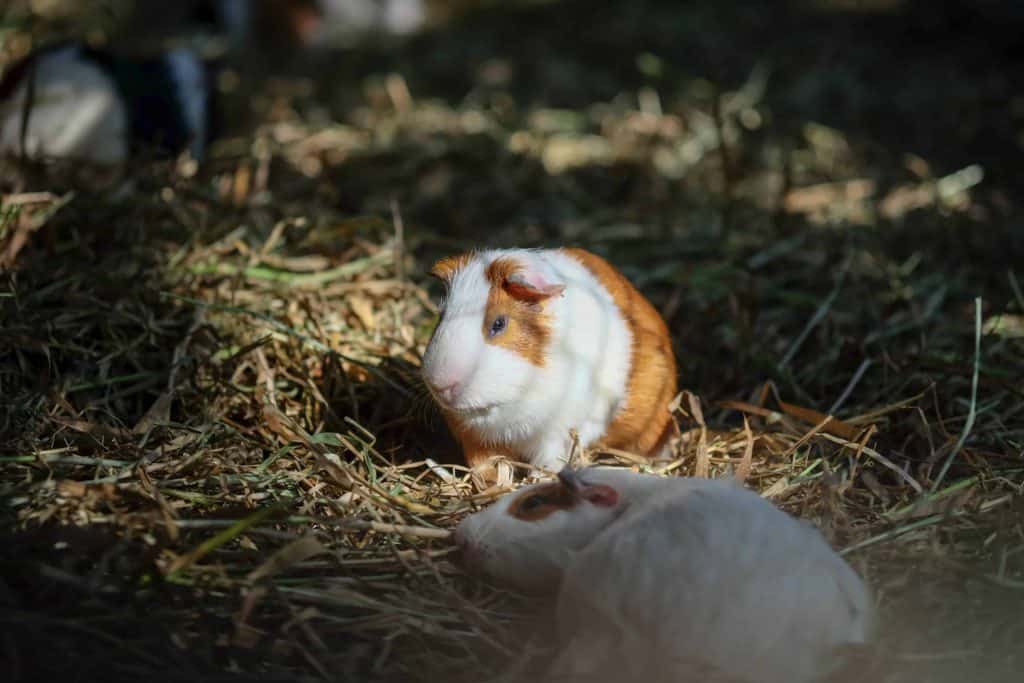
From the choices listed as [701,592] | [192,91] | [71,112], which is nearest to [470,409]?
[701,592]

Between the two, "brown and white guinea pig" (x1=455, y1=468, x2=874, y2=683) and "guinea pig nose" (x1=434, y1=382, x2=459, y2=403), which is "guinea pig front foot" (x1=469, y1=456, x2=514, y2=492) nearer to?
"guinea pig nose" (x1=434, y1=382, x2=459, y2=403)

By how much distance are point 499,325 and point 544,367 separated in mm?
162

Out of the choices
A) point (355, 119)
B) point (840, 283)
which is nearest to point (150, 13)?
point (355, 119)

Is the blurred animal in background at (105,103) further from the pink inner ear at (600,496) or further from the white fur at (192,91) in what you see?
the pink inner ear at (600,496)

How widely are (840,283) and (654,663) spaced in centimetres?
215

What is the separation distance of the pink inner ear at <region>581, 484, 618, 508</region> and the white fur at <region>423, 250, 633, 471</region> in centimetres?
36

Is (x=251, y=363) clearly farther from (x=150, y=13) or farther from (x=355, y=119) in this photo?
(x=150, y=13)

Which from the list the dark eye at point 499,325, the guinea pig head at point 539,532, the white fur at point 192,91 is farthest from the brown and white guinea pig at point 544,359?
the white fur at point 192,91

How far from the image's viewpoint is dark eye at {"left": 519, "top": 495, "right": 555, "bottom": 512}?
2.31 metres

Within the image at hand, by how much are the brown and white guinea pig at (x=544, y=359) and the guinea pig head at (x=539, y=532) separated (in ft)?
1.00

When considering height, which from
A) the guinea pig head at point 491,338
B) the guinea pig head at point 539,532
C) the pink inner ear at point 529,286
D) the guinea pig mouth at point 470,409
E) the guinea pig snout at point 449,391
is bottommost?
the guinea pig head at point 539,532

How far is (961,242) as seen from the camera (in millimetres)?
4215

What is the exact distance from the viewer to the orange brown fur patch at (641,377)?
278cm

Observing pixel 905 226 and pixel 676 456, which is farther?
pixel 905 226
